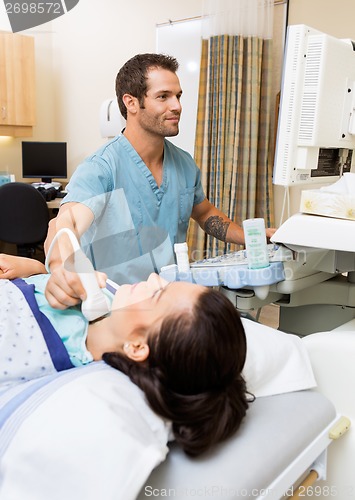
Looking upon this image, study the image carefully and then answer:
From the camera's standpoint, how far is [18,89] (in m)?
4.10

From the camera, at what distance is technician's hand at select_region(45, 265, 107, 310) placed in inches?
38.3

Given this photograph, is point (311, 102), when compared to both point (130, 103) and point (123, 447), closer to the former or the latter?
point (130, 103)

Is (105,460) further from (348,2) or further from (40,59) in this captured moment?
(40,59)

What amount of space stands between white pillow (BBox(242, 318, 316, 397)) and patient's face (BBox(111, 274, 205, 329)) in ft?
0.80

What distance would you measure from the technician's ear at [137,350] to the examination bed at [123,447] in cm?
4

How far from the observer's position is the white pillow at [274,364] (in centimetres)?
103

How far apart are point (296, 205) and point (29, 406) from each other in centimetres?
269

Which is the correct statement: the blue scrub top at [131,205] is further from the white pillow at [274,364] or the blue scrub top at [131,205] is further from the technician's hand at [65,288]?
the white pillow at [274,364]

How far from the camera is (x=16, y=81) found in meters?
4.07

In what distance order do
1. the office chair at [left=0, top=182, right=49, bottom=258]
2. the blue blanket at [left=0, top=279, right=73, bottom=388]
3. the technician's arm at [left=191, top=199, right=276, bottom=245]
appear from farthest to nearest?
the office chair at [left=0, top=182, right=49, bottom=258], the technician's arm at [left=191, top=199, right=276, bottom=245], the blue blanket at [left=0, top=279, right=73, bottom=388]

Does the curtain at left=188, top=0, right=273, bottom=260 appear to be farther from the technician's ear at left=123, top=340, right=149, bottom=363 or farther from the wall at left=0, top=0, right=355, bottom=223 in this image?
the technician's ear at left=123, top=340, right=149, bottom=363

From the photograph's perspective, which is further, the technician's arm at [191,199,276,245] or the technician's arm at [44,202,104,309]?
the technician's arm at [191,199,276,245]

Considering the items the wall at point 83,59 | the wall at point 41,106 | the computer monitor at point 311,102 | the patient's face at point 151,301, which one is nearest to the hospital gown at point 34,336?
the patient's face at point 151,301

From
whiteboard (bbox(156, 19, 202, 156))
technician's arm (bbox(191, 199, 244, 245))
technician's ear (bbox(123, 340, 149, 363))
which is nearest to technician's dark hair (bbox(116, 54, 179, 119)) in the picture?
technician's arm (bbox(191, 199, 244, 245))
